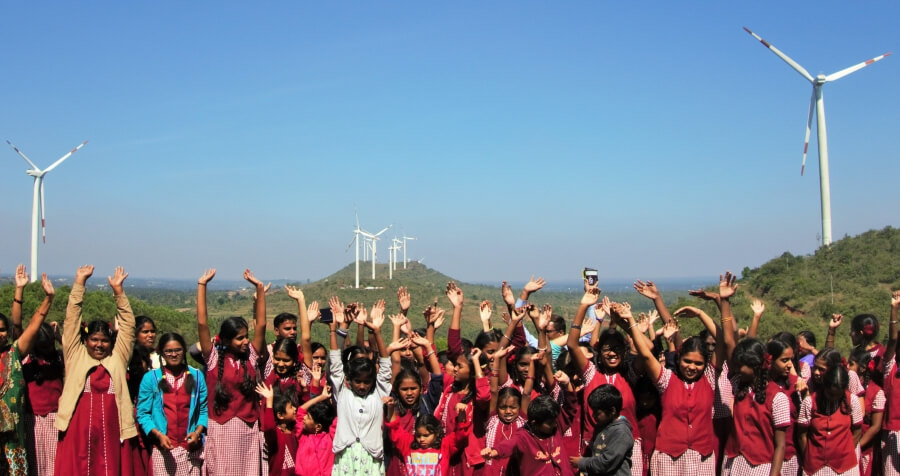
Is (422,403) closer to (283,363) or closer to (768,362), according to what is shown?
(283,363)

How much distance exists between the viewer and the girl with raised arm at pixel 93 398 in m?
6.72

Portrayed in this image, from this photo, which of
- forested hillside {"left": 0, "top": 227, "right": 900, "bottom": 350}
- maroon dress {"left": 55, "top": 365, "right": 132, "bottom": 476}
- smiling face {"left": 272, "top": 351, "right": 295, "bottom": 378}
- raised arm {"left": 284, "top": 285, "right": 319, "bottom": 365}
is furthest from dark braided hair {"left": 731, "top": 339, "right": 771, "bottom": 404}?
forested hillside {"left": 0, "top": 227, "right": 900, "bottom": 350}

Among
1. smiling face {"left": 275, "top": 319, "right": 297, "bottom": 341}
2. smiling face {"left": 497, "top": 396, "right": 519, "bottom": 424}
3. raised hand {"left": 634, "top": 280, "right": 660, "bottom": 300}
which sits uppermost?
raised hand {"left": 634, "top": 280, "right": 660, "bottom": 300}

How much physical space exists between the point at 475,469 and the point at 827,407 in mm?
3000

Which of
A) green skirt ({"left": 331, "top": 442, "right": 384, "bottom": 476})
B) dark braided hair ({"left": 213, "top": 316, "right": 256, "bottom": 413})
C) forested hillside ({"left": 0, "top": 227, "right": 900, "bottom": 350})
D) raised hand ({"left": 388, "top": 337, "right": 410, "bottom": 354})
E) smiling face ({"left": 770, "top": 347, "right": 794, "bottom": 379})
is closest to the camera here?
green skirt ({"left": 331, "top": 442, "right": 384, "bottom": 476})

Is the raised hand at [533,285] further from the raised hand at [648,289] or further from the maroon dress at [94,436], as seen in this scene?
the maroon dress at [94,436]

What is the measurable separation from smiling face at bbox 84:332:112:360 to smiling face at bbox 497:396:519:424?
342cm

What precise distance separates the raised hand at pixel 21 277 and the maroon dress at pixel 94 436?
106cm

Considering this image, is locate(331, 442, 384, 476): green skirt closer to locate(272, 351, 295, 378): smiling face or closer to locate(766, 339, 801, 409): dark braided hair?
locate(272, 351, 295, 378): smiling face

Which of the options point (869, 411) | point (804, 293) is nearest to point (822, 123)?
point (804, 293)

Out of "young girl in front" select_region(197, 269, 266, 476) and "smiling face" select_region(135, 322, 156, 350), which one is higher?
"smiling face" select_region(135, 322, 156, 350)

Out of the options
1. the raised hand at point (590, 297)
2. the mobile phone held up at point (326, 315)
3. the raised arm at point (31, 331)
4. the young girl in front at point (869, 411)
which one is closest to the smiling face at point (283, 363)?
the mobile phone held up at point (326, 315)

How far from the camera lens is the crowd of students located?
630cm

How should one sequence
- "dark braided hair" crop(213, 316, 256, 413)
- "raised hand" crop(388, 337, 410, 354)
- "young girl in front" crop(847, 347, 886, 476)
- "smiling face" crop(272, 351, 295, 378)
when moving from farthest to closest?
"young girl in front" crop(847, 347, 886, 476)
"smiling face" crop(272, 351, 295, 378)
"dark braided hair" crop(213, 316, 256, 413)
"raised hand" crop(388, 337, 410, 354)
